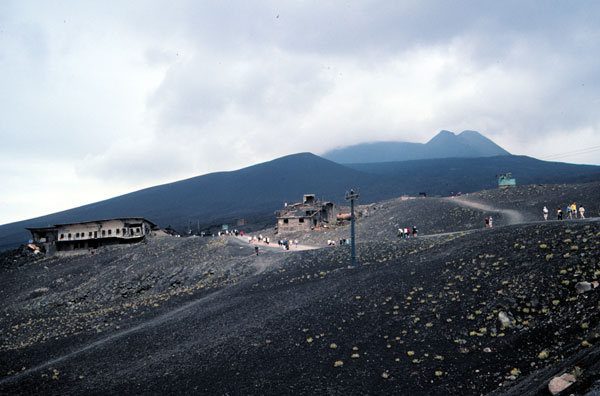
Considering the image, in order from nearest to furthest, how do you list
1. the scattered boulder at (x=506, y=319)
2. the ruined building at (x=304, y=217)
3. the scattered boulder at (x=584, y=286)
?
1. the scattered boulder at (x=584, y=286)
2. the scattered boulder at (x=506, y=319)
3. the ruined building at (x=304, y=217)

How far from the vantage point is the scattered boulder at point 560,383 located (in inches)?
274

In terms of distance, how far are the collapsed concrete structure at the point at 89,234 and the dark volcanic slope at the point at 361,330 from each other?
35.5m

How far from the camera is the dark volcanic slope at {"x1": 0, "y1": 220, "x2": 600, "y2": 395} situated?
38.9 ft

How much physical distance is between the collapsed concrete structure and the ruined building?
2808 centimetres

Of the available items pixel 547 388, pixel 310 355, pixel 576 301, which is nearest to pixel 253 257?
pixel 310 355

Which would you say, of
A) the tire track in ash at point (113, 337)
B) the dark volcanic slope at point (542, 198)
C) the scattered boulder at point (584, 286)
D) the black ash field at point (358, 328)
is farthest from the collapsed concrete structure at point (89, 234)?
the scattered boulder at point (584, 286)

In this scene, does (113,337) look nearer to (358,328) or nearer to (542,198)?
(358,328)

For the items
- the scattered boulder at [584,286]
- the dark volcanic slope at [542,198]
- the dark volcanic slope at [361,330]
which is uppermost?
the dark volcanic slope at [542,198]

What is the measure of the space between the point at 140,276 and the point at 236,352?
31.6 metres

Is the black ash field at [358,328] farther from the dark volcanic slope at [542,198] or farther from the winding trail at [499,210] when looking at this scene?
the winding trail at [499,210]

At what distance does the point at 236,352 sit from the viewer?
17.0 metres

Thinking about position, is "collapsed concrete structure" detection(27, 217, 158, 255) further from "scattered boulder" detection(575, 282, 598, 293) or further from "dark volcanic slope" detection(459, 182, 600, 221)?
"scattered boulder" detection(575, 282, 598, 293)

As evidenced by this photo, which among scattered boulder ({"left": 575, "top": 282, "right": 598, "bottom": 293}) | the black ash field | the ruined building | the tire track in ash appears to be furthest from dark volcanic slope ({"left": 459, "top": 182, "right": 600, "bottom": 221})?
the tire track in ash

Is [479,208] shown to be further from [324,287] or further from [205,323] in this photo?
[205,323]
